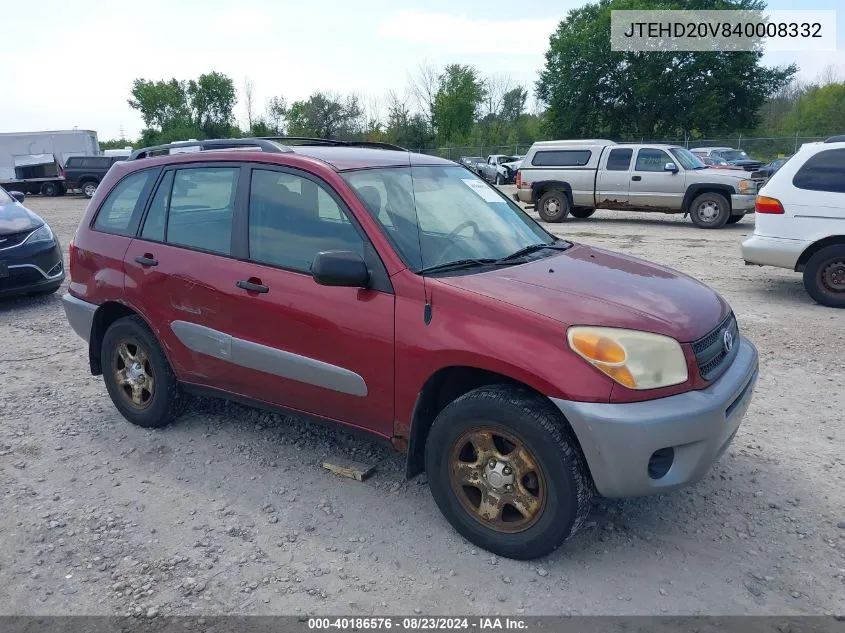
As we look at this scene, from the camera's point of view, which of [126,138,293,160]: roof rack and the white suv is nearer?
[126,138,293,160]: roof rack

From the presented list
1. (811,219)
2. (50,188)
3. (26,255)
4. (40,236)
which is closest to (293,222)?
(26,255)

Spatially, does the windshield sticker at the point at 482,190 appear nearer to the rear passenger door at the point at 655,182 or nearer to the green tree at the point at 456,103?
the rear passenger door at the point at 655,182

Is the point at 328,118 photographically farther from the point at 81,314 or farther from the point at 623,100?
the point at 81,314

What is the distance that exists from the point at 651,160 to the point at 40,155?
28.0 meters

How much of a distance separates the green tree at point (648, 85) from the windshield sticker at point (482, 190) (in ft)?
152

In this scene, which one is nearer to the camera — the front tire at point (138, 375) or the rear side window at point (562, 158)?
the front tire at point (138, 375)

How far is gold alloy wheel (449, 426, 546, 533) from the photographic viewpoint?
117 inches

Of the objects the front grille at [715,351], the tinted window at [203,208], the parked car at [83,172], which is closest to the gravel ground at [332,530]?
the front grille at [715,351]

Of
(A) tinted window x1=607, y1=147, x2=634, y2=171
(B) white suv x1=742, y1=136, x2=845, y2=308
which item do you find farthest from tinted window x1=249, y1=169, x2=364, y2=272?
(A) tinted window x1=607, y1=147, x2=634, y2=171

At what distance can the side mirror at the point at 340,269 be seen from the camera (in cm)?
Answer: 318

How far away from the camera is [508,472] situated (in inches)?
119

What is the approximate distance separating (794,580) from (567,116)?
164ft

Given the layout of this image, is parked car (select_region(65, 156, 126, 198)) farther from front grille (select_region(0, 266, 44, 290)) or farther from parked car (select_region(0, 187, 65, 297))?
front grille (select_region(0, 266, 44, 290))

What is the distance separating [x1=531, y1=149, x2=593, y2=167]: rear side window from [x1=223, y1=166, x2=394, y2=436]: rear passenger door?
13984 millimetres
